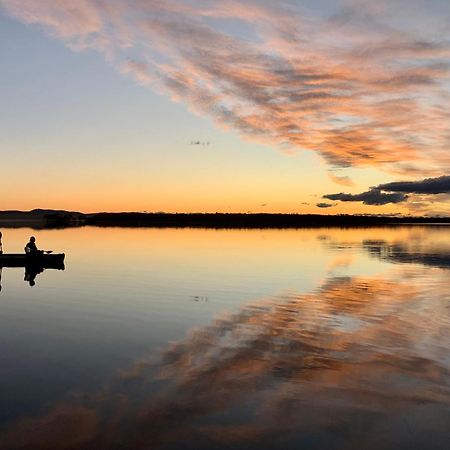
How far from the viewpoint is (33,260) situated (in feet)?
156

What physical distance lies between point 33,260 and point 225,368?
36.0 m

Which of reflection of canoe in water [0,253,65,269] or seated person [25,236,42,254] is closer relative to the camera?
reflection of canoe in water [0,253,65,269]

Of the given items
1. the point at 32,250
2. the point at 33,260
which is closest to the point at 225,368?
the point at 33,260

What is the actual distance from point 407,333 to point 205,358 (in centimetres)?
919

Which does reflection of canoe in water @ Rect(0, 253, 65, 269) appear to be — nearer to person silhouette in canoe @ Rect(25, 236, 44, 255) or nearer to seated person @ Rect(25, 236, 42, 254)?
person silhouette in canoe @ Rect(25, 236, 44, 255)

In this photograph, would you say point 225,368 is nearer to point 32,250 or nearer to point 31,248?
point 32,250

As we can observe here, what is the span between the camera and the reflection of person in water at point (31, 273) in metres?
39.8

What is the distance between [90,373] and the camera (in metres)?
15.8

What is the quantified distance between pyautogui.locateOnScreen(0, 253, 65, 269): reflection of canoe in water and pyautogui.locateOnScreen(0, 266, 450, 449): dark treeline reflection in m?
28.8

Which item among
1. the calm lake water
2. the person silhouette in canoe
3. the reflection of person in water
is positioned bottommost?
the reflection of person in water

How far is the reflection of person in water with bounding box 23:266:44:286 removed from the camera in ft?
131

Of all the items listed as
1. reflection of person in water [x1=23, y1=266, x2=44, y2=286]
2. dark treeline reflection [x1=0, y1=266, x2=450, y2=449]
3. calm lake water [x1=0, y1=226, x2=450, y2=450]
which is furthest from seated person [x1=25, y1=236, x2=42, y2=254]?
dark treeline reflection [x1=0, y1=266, x2=450, y2=449]

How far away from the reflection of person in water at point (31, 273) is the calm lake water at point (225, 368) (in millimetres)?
5521

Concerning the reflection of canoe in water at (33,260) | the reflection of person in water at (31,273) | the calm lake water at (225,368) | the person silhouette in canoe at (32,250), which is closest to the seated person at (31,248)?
the person silhouette in canoe at (32,250)
